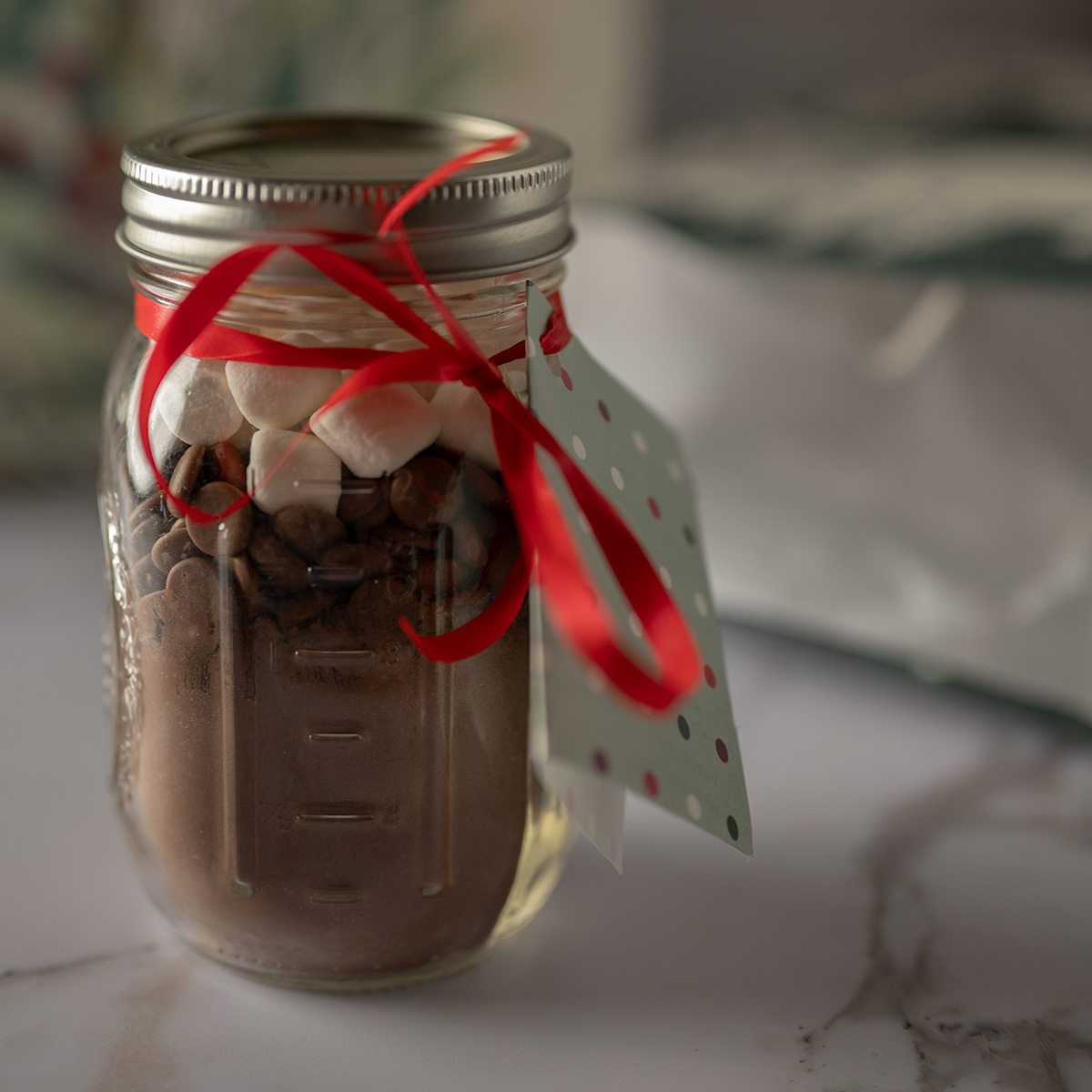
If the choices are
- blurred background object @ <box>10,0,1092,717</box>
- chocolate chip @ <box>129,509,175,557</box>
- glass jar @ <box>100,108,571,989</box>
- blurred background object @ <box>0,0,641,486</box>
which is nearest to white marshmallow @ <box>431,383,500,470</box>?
glass jar @ <box>100,108,571,989</box>

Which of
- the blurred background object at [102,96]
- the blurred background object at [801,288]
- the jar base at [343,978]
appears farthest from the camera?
the blurred background object at [102,96]

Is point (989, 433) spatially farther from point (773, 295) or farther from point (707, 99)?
point (707, 99)

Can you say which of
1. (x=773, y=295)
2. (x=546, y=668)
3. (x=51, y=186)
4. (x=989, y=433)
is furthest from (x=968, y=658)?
(x=51, y=186)

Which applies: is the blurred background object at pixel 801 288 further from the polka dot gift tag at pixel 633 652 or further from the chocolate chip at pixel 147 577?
the chocolate chip at pixel 147 577

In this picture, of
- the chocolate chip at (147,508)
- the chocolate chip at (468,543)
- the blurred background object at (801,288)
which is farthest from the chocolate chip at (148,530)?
the blurred background object at (801,288)

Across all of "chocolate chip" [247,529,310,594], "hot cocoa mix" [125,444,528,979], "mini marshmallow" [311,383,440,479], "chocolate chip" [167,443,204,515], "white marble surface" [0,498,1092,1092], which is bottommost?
"white marble surface" [0,498,1092,1092]

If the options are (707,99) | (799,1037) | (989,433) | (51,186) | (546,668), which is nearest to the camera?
(546,668)

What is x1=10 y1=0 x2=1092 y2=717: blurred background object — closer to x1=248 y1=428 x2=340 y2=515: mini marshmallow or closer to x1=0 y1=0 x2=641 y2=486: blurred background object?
x1=0 y1=0 x2=641 y2=486: blurred background object
